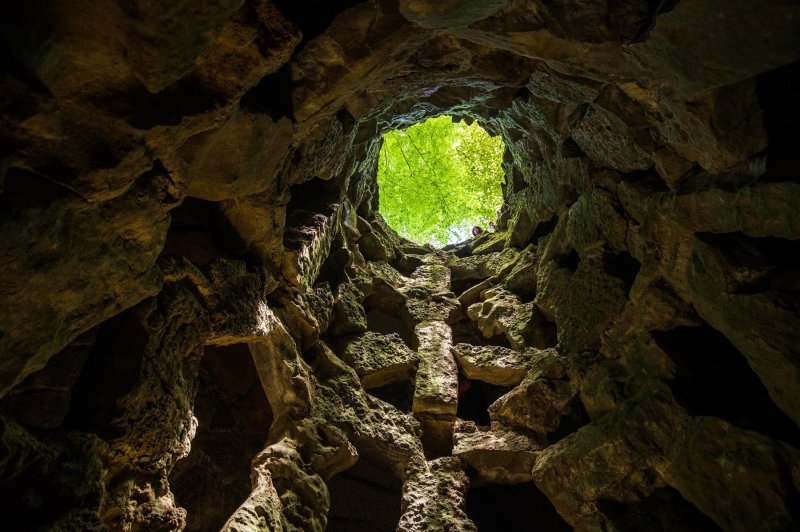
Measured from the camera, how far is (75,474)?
96.9 inches

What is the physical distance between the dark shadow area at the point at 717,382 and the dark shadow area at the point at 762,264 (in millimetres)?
1101

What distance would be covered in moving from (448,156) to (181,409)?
12729mm

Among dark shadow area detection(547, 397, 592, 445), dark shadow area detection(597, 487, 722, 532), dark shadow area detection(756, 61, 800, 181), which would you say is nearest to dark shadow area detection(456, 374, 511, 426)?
dark shadow area detection(547, 397, 592, 445)

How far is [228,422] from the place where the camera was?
571 centimetres

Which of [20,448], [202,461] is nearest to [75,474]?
[20,448]

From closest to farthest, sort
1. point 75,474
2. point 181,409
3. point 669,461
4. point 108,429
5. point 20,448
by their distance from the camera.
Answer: point 20,448 < point 75,474 < point 108,429 < point 181,409 < point 669,461

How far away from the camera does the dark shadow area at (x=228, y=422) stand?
5.41 m

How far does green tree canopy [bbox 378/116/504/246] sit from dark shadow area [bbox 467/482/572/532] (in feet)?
28.3

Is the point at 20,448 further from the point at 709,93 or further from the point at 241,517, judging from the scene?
the point at 709,93

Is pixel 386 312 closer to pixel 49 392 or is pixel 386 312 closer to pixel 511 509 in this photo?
pixel 511 509

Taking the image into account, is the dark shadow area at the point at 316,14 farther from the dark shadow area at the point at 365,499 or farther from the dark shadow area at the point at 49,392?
the dark shadow area at the point at 365,499

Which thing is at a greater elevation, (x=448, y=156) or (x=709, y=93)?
(x=448, y=156)

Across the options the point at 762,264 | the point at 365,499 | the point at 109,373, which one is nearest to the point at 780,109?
the point at 762,264

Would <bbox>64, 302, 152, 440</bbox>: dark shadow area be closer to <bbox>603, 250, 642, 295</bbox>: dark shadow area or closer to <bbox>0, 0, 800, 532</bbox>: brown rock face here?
<bbox>0, 0, 800, 532</bbox>: brown rock face
